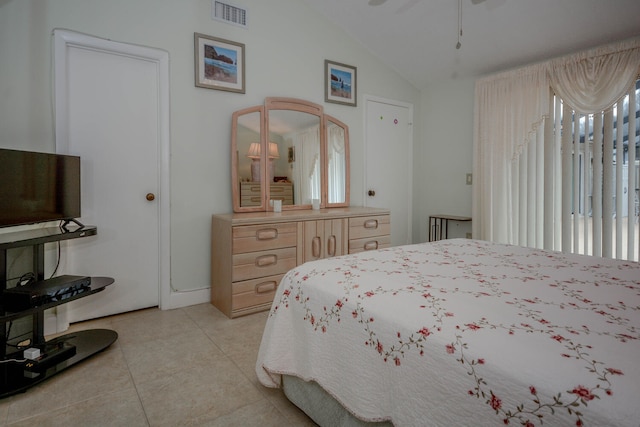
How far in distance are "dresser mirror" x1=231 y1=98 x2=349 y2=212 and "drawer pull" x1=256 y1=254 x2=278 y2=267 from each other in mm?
539

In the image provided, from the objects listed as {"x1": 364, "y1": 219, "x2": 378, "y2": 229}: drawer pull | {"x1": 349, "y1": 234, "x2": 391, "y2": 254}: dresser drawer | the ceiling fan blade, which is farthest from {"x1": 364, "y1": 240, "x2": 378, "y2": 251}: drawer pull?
the ceiling fan blade

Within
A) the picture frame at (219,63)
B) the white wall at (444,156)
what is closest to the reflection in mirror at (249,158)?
the picture frame at (219,63)

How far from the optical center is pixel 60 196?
2105 millimetres

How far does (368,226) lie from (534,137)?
5.92 feet

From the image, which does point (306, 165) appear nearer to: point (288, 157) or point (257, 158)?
point (288, 157)

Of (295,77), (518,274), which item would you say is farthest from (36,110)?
(518,274)

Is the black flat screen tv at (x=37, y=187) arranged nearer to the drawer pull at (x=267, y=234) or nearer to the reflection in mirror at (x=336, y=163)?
the drawer pull at (x=267, y=234)

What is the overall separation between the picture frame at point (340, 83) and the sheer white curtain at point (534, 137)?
1.33 meters

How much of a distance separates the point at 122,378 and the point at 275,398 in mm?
817

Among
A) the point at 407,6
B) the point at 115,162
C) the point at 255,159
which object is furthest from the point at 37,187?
the point at 407,6

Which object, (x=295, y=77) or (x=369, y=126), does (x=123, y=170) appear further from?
(x=369, y=126)

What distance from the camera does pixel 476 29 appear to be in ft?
10.5

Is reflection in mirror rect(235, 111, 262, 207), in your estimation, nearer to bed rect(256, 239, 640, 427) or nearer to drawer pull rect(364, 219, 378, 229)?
drawer pull rect(364, 219, 378, 229)

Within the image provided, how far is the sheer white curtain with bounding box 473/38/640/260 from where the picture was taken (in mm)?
2862
